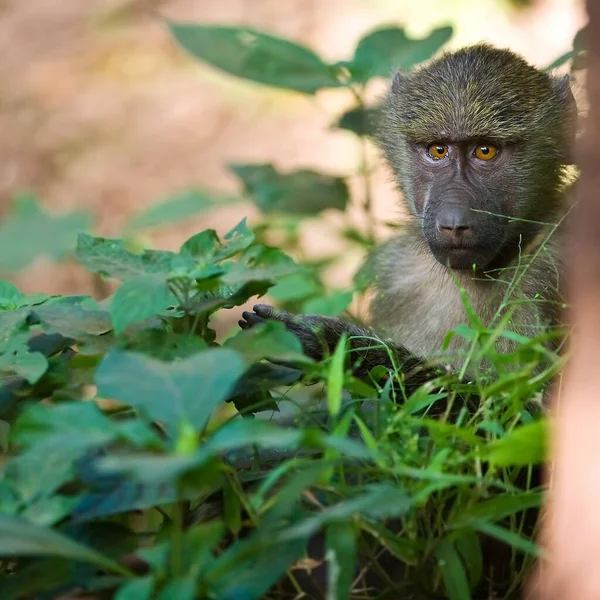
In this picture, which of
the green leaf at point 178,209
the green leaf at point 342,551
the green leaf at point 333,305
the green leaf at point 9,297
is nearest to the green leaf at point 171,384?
the green leaf at point 342,551

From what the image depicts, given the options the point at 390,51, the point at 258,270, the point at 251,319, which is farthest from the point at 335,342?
the point at 390,51

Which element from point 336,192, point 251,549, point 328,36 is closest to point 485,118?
point 336,192

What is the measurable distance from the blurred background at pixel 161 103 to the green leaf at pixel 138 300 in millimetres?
5550

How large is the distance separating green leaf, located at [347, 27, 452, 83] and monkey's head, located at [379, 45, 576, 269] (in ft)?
1.78

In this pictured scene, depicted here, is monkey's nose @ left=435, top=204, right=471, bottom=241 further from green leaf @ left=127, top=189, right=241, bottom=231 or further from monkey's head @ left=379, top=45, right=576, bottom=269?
green leaf @ left=127, top=189, right=241, bottom=231

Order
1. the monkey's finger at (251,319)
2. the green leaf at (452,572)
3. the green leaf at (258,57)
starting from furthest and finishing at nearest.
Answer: the green leaf at (258,57) < the monkey's finger at (251,319) < the green leaf at (452,572)

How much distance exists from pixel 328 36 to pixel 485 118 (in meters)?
6.20

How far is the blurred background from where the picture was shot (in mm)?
8438

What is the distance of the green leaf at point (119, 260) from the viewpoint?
8.31ft

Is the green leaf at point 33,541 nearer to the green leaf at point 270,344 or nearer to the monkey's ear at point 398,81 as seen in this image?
the green leaf at point 270,344

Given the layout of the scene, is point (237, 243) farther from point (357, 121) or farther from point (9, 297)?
point (357, 121)

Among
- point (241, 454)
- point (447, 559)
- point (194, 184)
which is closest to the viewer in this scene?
point (447, 559)

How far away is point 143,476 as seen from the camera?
1.63 m

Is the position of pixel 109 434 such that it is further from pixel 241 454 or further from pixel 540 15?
pixel 540 15
